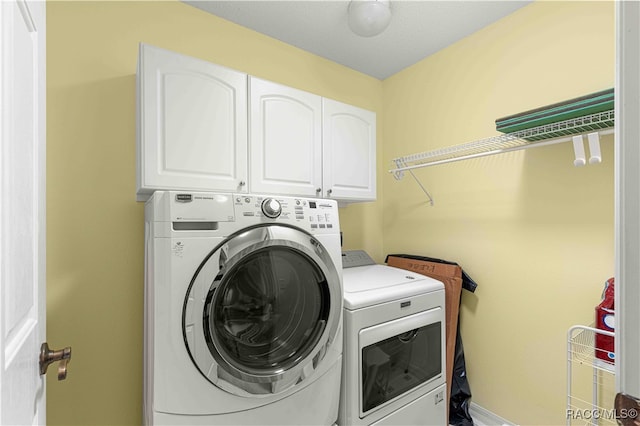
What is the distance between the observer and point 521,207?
5.64 feet

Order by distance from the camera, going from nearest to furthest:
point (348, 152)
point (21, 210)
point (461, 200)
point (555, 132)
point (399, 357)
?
point (21, 210), point (555, 132), point (399, 357), point (348, 152), point (461, 200)

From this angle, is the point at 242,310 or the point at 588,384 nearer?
the point at 242,310

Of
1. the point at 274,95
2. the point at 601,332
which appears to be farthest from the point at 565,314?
the point at 274,95

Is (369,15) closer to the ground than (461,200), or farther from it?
farther from it

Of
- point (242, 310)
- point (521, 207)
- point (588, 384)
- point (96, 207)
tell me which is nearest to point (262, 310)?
point (242, 310)

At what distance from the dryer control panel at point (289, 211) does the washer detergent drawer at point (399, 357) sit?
1.77 feet

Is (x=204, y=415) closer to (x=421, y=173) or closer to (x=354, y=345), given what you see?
(x=354, y=345)

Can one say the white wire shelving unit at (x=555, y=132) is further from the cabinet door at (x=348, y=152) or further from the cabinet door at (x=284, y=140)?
the cabinet door at (x=284, y=140)

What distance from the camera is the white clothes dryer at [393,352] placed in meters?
1.36

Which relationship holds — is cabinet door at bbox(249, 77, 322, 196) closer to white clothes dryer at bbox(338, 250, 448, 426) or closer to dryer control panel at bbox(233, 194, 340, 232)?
dryer control panel at bbox(233, 194, 340, 232)

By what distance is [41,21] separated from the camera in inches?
27.4

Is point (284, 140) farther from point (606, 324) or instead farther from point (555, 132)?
point (606, 324)

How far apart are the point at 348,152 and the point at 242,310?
44.0 inches

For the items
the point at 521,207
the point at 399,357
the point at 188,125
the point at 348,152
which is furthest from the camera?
the point at 348,152
